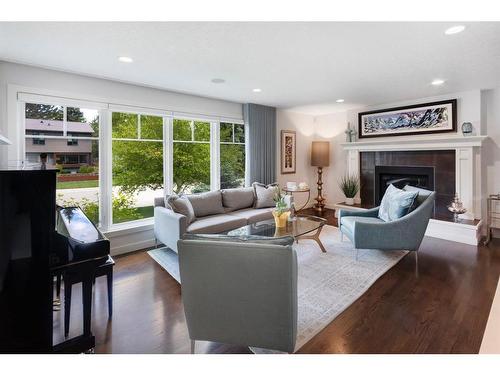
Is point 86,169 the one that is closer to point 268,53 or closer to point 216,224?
point 216,224

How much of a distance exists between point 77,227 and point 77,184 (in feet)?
5.59

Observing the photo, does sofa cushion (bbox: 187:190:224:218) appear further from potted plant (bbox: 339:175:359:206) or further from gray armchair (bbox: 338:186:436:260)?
potted plant (bbox: 339:175:359:206)

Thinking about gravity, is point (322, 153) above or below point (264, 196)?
above

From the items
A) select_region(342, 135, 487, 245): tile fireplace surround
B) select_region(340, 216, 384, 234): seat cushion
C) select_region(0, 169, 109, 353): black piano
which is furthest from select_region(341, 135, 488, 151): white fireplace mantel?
select_region(0, 169, 109, 353): black piano

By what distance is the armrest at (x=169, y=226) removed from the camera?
10.7 ft

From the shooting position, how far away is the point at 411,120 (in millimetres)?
4977

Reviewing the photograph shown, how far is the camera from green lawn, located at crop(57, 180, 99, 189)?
11.5 ft

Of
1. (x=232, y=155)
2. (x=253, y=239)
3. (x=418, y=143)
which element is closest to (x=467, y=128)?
(x=418, y=143)

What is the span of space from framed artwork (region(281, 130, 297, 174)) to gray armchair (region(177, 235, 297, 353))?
448cm

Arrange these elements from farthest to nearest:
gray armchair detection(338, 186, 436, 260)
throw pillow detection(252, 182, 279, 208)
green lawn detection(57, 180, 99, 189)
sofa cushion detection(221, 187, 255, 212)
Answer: throw pillow detection(252, 182, 279, 208), sofa cushion detection(221, 187, 255, 212), green lawn detection(57, 180, 99, 189), gray armchair detection(338, 186, 436, 260)
